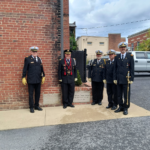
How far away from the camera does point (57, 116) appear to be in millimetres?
4047

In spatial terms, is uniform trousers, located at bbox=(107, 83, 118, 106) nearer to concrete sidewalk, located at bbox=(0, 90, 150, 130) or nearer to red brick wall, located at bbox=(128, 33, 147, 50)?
concrete sidewalk, located at bbox=(0, 90, 150, 130)

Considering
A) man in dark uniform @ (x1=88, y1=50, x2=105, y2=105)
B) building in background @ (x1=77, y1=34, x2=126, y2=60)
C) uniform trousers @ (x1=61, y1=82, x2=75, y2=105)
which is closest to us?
uniform trousers @ (x1=61, y1=82, x2=75, y2=105)

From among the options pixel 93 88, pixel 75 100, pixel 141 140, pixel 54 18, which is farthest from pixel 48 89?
pixel 141 140

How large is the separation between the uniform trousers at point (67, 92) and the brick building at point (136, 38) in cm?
2778

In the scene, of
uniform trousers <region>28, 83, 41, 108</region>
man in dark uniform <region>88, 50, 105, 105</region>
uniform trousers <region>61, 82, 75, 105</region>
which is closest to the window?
man in dark uniform <region>88, 50, 105, 105</region>

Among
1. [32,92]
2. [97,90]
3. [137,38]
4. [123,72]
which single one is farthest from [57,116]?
[137,38]

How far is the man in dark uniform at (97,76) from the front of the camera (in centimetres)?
487

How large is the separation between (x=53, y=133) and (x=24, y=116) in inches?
54.6

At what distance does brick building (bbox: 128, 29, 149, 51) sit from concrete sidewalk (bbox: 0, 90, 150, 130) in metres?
27.8

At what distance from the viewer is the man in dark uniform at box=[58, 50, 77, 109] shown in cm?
469

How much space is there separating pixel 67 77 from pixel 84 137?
2.20 meters

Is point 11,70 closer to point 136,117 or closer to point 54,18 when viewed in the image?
point 54,18

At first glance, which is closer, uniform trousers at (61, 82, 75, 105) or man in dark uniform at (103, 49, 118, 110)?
man in dark uniform at (103, 49, 118, 110)

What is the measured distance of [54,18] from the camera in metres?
4.69
